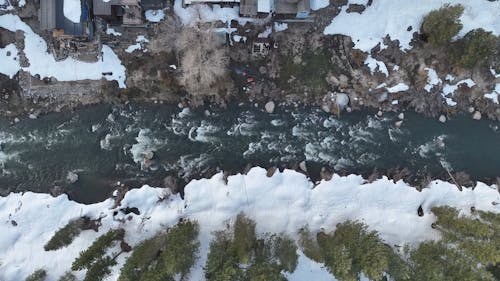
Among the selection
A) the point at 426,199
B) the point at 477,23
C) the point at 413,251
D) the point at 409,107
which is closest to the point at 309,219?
the point at 413,251

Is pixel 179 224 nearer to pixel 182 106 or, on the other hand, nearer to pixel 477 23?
pixel 182 106

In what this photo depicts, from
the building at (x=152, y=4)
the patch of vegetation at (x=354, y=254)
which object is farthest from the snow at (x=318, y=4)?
the patch of vegetation at (x=354, y=254)

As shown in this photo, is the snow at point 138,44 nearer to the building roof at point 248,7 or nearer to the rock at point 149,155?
the building roof at point 248,7

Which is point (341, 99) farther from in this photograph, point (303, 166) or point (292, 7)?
point (292, 7)

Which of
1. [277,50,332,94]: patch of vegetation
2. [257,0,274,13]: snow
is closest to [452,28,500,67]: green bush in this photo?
[277,50,332,94]: patch of vegetation

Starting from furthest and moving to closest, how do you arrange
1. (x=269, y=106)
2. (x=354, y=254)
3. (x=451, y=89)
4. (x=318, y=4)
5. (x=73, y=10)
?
(x=269, y=106), (x=451, y=89), (x=318, y=4), (x=73, y=10), (x=354, y=254)

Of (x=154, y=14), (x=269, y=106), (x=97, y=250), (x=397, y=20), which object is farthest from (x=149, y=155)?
(x=397, y=20)

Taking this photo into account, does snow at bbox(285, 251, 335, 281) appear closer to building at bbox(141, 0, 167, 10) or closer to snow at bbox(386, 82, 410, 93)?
snow at bbox(386, 82, 410, 93)
